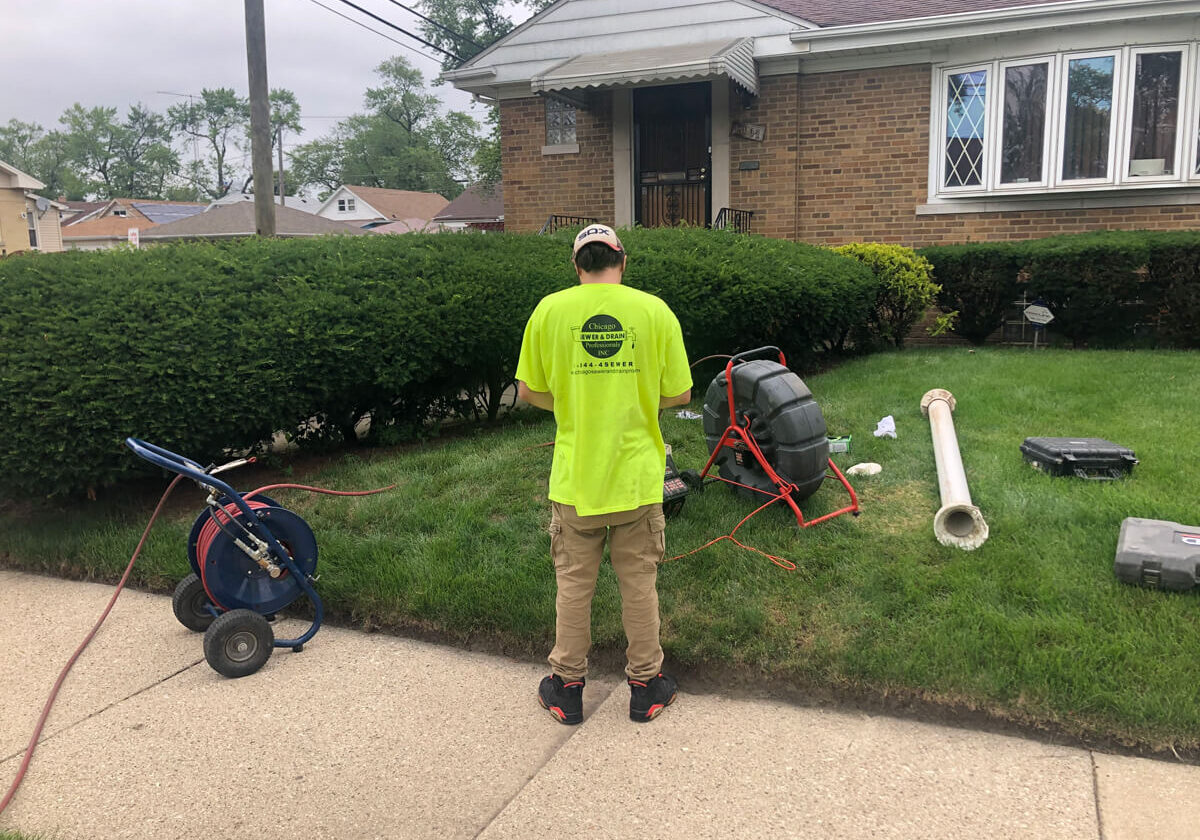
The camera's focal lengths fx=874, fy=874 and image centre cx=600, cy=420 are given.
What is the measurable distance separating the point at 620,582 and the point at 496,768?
2.65 ft

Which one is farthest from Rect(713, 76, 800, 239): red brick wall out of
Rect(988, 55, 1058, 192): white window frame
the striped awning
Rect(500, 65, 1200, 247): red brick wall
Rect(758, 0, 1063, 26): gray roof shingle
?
Rect(988, 55, 1058, 192): white window frame

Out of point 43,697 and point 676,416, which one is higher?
point 676,416

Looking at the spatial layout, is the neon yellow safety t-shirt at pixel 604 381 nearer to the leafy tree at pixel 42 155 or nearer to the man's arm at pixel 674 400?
the man's arm at pixel 674 400

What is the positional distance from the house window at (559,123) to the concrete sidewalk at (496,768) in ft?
37.7

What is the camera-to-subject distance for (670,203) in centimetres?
1373

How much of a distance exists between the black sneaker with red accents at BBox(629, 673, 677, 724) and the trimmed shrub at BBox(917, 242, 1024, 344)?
8321mm

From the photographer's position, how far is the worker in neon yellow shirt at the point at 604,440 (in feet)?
10.6

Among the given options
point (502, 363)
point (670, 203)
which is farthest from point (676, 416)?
point (670, 203)

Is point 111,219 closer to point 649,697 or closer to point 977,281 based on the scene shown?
point 977,281

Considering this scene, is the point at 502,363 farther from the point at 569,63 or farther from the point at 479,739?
the point at 569,63

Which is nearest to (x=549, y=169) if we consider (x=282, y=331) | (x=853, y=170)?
(x=853, y=170)

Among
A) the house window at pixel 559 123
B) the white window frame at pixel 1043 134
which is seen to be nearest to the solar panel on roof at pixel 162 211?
the house window at pixel 559 123

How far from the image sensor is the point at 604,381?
322 centimetres

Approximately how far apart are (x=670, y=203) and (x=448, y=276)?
7.93m
